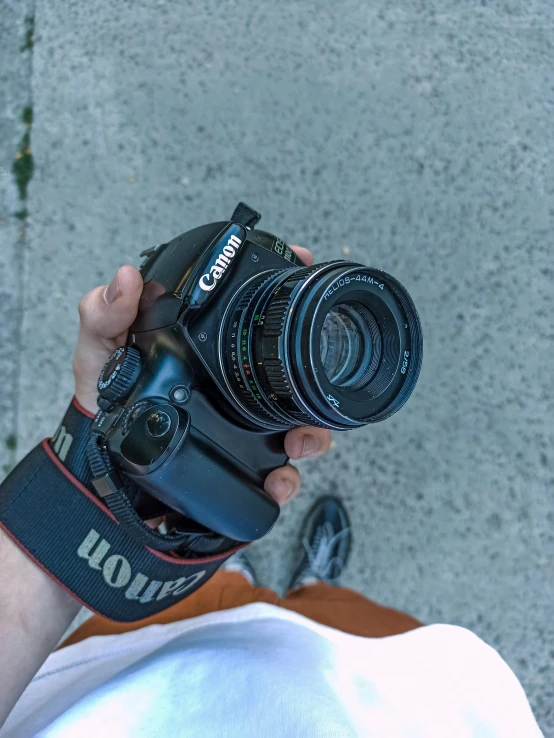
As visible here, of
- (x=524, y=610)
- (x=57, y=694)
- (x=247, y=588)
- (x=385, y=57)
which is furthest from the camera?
(x=385, y=57)

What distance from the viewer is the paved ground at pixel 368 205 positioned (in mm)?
1186

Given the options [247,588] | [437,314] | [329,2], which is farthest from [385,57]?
[247,588]

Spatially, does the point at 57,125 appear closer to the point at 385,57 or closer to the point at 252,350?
the point at 385,57

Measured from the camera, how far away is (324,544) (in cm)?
114

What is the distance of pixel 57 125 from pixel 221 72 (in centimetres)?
37

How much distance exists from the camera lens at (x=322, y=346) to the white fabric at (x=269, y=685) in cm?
28

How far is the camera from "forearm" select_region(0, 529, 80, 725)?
70cm

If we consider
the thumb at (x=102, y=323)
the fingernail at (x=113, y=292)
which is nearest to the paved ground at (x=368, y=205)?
the thumb at (x=102, y=323)

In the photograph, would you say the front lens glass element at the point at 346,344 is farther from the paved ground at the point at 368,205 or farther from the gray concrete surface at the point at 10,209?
the gray concrete surface at the point at 10,209

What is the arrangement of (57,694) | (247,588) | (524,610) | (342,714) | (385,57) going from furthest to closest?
(385,57) → (524,610) → (247,588) → (57,694) → (342,714)

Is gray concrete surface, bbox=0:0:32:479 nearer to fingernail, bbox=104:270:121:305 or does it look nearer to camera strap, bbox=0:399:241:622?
camera strap, bbox=0:399:241:622

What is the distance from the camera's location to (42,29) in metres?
1.25

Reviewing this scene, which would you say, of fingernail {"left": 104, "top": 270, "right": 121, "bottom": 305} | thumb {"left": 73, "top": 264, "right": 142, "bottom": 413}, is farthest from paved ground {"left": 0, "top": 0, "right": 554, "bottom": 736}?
fingernail {"left": 104, "top": 270, "right": 121, "bottom": 305}

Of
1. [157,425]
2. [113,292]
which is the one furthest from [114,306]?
[157,425]
